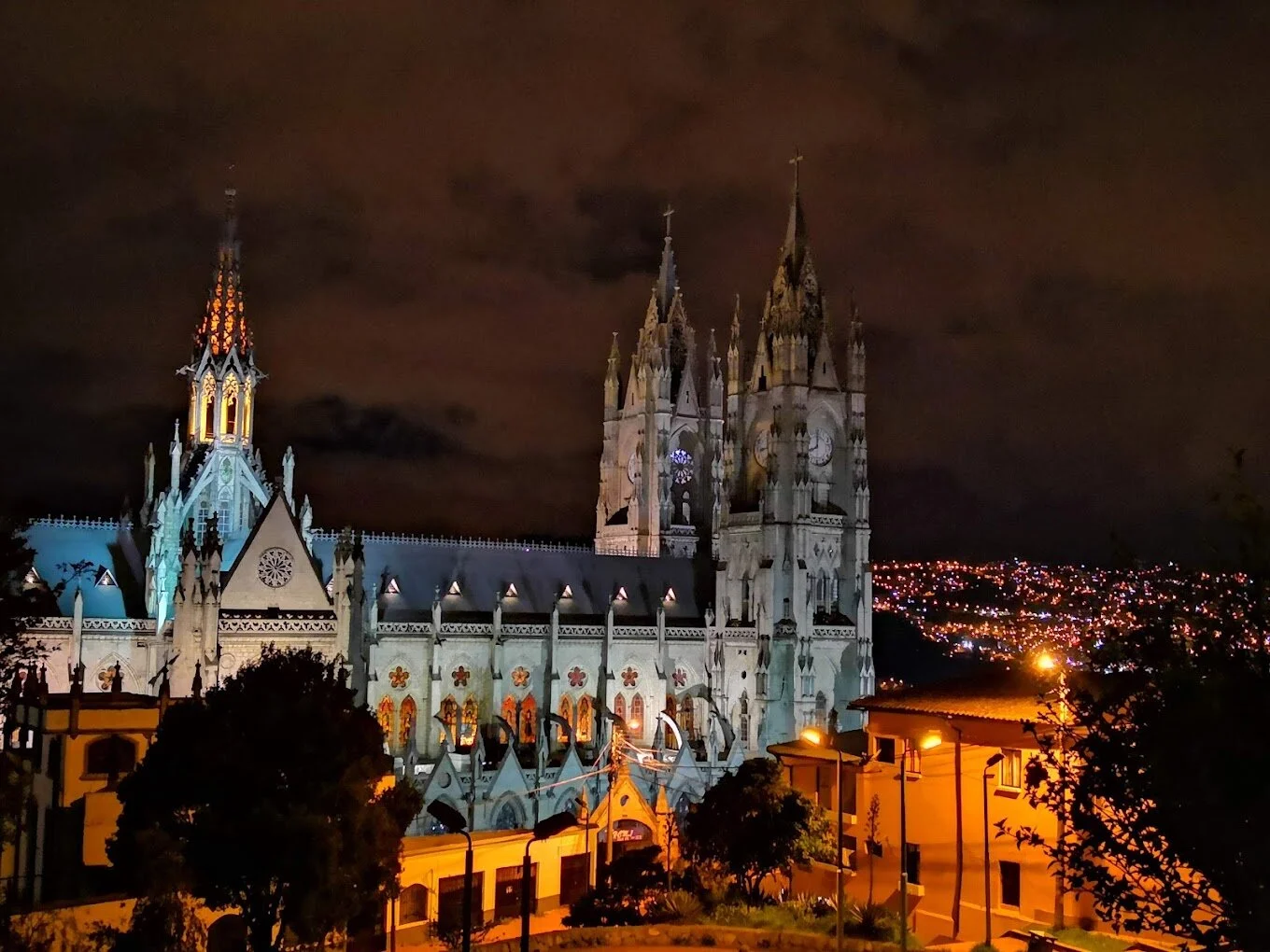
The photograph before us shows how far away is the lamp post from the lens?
3297 cm

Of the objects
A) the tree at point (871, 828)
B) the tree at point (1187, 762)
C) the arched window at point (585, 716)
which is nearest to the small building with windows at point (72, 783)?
the tree at point (871, 828)

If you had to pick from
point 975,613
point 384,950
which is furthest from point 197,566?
point 975,613

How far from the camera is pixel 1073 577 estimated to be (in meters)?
128

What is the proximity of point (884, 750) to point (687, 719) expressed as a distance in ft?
115

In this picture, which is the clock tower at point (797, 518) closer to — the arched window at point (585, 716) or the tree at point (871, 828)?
the arched window at point (585, 716)

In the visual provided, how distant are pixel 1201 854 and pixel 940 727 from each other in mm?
18459

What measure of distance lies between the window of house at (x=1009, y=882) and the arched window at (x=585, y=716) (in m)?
37.2

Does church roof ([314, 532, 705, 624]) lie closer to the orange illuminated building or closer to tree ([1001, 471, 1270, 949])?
the orange illuminated building

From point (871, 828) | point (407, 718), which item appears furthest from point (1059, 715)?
point (407, 718)

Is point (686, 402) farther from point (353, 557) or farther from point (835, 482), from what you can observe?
point (353, 557)

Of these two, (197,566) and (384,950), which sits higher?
(197,566)

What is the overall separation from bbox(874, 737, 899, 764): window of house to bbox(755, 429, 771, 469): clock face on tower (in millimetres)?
39508

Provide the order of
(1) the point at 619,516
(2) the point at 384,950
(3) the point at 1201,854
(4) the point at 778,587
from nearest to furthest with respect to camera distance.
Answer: (3) the point at 1201,854, (2) the point at 384,950, (4) the point at 778,587, (1) the point at 619,516

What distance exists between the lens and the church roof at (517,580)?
69500 millimetres
